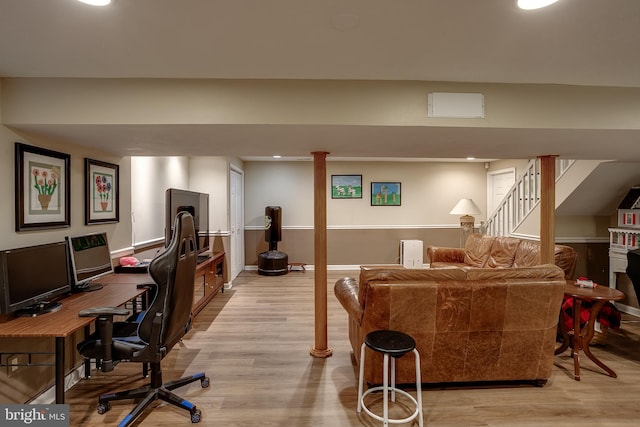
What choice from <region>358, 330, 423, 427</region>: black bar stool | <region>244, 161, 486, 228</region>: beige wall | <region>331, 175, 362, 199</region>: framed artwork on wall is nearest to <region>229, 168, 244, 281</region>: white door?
<region>244, 161, 486, 228</region>: beige wall

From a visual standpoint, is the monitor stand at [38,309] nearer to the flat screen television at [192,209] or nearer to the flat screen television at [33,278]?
the flat screen television at [33,278]

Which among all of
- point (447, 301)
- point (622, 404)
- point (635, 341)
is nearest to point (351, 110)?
point (447, 301)

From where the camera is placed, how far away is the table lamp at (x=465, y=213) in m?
5.53

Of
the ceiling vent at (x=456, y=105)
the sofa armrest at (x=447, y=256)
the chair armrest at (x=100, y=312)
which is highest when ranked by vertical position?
the ceiling vent at (x=456, y=105)

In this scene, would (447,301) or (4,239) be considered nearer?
(4,239)

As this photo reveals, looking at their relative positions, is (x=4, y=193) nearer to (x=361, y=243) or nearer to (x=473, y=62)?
(x=473, y=62)

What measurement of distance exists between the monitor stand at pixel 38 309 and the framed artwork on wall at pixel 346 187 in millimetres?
5174

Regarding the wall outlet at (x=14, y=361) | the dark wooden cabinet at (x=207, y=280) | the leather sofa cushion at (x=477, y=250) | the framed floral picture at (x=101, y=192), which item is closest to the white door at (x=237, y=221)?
the dark wooden cabinet at (x=207, y=280)

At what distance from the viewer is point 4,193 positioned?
6.57ft

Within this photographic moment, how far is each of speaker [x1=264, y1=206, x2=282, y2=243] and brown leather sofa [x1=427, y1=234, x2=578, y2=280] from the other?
2887 millimetres

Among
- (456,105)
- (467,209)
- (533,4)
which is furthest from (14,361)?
(467,209)

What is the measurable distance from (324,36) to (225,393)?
247cm

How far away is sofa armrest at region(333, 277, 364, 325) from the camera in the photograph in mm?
2338

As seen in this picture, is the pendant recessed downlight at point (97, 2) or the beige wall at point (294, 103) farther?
the beige wall at point (294, 103)
